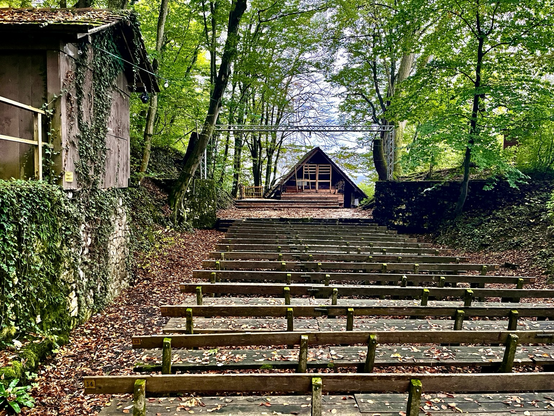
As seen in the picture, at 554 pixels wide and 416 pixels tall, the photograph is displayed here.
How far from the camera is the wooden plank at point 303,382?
9.81 ft

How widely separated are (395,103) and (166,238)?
11.7 m

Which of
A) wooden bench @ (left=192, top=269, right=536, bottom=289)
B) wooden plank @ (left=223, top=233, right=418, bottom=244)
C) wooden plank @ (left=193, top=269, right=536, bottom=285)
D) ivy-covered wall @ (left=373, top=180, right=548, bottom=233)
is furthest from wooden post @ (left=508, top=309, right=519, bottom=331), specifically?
ivy-covered wall @ (left=373, top=180, right=548, bottom=233)

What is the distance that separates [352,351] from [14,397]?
14.3ft

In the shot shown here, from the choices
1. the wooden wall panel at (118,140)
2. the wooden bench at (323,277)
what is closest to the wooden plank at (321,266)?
the wooden bench at (323,277)

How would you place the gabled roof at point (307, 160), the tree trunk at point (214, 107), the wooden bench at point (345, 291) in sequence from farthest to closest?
the gabled roof at point (307, 160), the tree trunk at point (214, 107), the wooden bench at point (345, 291)

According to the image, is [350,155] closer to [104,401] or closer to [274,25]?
[274,25]

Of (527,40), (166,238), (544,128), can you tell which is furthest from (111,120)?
(544,128)

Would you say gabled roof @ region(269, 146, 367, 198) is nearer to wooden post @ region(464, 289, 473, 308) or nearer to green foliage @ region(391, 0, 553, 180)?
green foliage @ region(391, 0, 553, 180)

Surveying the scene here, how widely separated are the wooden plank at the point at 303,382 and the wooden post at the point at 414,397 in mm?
161

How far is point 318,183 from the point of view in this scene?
1066 inches

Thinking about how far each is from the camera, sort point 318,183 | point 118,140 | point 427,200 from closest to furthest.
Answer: point 118,140 < point 427,200 < point 318,183

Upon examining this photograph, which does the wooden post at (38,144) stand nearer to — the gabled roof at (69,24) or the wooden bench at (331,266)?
the gabled roof at (69,24)

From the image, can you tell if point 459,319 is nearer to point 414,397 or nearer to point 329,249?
point 414,397

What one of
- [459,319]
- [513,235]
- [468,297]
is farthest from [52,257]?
[513,235]
